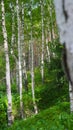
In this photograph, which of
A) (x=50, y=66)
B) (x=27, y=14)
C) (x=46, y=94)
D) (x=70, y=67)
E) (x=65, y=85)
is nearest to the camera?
(x=70, y=67)

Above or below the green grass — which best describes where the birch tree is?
above

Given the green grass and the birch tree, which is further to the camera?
the green grass

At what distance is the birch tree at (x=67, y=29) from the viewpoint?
108 centimetres

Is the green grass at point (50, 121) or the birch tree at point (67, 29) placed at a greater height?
the birch tree at point (67, 29)

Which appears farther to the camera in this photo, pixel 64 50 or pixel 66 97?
pixel 66 97

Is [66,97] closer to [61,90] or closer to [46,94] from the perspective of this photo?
[61,90]

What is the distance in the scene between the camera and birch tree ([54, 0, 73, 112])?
1075mm

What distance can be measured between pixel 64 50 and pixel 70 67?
7cm

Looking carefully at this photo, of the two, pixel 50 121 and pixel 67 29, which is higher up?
pixel 67 29

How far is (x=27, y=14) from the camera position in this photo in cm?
2723

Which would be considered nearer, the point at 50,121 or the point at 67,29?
the point at 67,29

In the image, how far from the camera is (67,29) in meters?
1.09

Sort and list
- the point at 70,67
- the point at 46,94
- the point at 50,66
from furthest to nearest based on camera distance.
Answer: the point at 46,94, the point at 50,66, the point at 70,67

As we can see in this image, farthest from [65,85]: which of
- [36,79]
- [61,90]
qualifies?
[36,79]
